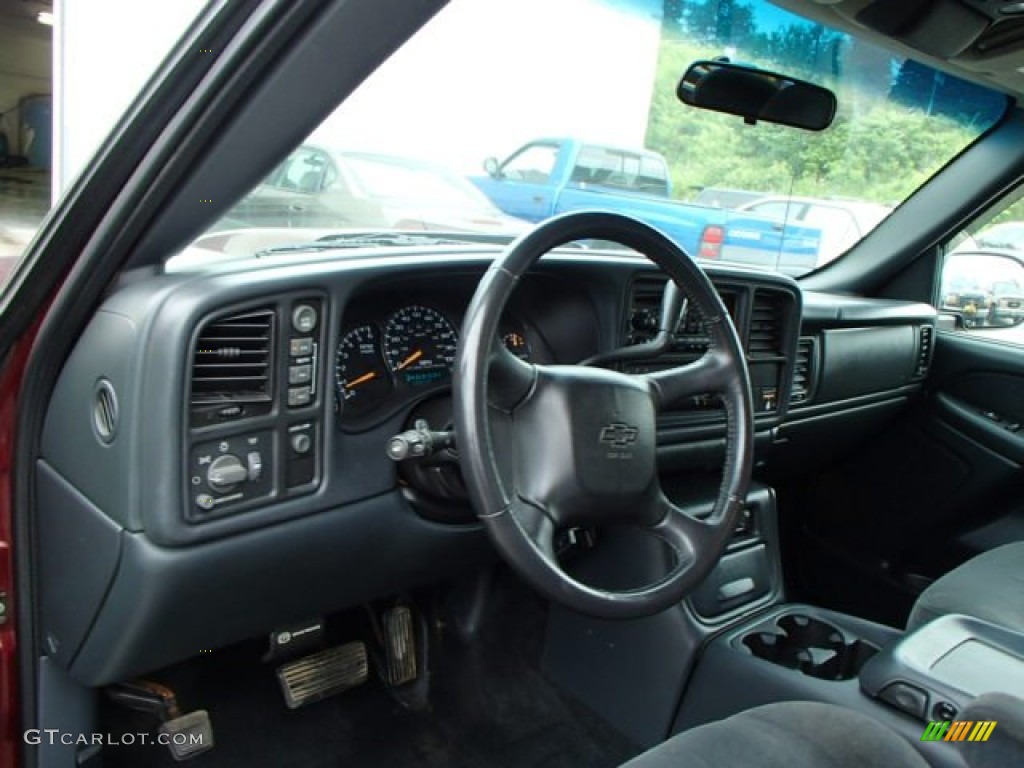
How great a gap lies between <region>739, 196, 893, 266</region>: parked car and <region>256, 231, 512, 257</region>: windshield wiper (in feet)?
5.06

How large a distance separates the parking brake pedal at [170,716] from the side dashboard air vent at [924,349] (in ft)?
8.78

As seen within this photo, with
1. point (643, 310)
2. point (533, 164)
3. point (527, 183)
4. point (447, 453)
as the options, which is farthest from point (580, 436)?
point (533, 164)

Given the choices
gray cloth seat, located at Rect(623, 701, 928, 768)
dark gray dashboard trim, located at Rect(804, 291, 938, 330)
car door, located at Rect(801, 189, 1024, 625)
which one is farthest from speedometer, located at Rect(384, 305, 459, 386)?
car door, located at Rect(801, 189, 1024, 625)

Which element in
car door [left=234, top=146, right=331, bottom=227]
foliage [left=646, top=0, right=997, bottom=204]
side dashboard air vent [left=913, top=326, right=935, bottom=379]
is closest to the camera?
car door [left=234, top=146, right=331, bottom=227]

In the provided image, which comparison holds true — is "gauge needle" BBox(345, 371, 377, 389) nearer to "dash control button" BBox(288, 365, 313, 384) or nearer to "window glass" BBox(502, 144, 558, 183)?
"dash control button" BBox(288, 365, 313, 384)

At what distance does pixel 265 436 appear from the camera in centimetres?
150

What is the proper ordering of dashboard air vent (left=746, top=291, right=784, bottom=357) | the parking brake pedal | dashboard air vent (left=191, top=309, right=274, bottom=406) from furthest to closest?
1. dashboard air vent (left=746, top=291, right=784, bottom=357)
2. the parking brake pedal
3. dashboard air vent (left=191, top=309, right=274, bottom=406)

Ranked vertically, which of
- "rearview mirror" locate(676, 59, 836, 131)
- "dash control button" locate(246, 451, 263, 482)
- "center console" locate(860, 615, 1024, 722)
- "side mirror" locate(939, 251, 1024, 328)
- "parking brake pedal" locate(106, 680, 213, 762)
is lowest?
"parking brake pedal" locate(106, 680, 213, 762)

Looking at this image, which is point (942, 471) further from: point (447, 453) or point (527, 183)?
point (447, 453)

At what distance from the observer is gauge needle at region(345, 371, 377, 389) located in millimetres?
1718

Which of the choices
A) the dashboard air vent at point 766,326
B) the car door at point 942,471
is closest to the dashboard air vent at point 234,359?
the dashboard air vent at point 766,326

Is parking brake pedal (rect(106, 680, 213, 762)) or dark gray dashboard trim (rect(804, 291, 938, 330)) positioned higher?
dark gray dashboard trim (rect(804, 291, 938, 330))

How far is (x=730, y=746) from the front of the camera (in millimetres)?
1345

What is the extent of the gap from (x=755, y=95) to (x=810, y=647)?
1478mm
